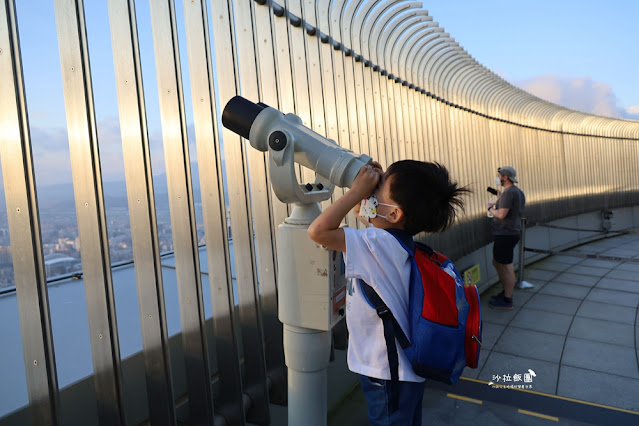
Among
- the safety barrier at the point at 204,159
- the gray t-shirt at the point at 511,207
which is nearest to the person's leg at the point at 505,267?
the gray t-shirt at the point at 511,207

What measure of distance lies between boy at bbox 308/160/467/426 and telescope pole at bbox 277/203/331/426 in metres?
0.10

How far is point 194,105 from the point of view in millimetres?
2098

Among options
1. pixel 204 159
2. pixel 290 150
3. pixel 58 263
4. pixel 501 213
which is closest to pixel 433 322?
pixel 290 150

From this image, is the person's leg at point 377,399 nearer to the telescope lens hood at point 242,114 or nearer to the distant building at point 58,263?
the telescope lens hood at point 242,114

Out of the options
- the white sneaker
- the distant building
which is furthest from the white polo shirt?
the white sneaker

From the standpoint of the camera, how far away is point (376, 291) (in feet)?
5.19

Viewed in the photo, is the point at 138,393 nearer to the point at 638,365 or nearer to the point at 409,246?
the point at 409,246

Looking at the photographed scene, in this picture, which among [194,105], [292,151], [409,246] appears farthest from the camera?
[194,105]

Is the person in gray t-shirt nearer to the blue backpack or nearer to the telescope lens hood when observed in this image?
the blue backpack

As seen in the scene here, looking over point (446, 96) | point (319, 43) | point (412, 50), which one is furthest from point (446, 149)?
point (319, 43)

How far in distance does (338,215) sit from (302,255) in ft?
0.67

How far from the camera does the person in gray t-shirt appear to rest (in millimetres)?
5688

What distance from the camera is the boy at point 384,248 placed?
150 cm

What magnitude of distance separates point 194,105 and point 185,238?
25.2 inches
